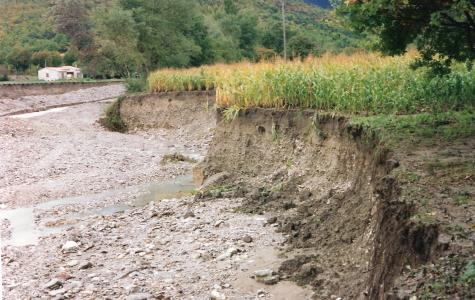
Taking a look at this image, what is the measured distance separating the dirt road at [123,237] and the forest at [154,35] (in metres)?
3.62

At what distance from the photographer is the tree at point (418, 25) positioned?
21.5ft

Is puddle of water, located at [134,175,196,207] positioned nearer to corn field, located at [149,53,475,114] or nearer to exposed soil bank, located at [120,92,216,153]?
corn field, located at [149,53,475,114]

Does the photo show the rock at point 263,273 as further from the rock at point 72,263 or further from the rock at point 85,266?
the rock at point 72,263

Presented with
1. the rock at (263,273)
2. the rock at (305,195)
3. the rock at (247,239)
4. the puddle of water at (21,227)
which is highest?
the rock at (305,195)

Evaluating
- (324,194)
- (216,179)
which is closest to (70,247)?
(216,179)

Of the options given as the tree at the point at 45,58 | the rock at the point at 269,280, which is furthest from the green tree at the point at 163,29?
the tree at the point at 45,58

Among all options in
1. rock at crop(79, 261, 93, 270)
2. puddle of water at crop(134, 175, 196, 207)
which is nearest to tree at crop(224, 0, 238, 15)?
puddle of water at crop(134, 175, 196, 207)

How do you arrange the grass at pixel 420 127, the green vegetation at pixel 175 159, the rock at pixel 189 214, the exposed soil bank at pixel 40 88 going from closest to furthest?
the grass at pixel 420 127
the rock at pixel 189 214
the green vegetation at pixel 175 159
the exposed soil bank at pixel 40 88

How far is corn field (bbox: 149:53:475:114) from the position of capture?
975 cm

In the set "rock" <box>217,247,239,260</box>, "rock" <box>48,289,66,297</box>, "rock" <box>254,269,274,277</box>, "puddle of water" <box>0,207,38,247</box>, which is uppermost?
"rock" <box>254,269,274,277</box>

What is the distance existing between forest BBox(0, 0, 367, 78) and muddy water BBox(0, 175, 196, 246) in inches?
239

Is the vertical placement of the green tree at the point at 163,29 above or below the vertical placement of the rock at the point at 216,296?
above

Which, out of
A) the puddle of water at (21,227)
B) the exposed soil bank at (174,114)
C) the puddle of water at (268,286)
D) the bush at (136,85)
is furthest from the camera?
the bush at (136,85)

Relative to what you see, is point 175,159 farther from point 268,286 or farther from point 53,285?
point 268,286
